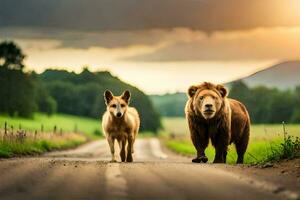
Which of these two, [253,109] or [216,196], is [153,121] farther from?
[216,196]

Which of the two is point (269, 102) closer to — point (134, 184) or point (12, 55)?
point (12, 55)

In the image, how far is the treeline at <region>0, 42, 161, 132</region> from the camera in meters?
116

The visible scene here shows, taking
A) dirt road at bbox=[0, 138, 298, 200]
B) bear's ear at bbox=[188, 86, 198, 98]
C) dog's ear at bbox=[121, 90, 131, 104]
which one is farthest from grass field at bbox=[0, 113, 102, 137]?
dirt road at bbox=[0, 138, 298, 200]

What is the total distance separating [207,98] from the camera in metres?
22.3

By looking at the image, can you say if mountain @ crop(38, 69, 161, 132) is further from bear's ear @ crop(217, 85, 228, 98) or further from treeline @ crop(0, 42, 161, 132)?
bear's ear @ crop(217, 85, 228, 98)

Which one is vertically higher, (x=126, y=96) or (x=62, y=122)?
(x=126, y=96)

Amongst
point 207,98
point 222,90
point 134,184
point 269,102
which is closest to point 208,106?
point 207,98

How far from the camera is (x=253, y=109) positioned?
15850 centimetres

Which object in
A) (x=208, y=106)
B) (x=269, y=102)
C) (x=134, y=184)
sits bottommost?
(x=134, y=184)

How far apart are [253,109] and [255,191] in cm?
14687

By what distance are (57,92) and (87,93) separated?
5940mm

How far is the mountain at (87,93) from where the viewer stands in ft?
495

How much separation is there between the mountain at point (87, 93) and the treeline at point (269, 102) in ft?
65.4

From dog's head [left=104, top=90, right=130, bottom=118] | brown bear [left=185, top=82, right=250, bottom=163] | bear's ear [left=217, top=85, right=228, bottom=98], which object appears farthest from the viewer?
dog's head [left=104, top=90, right=130, bottom=118]
